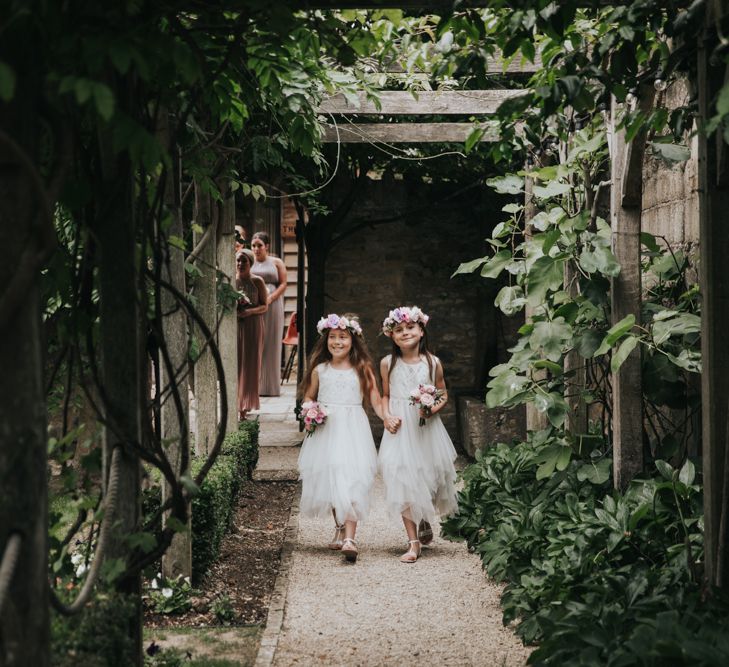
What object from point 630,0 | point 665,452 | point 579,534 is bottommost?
point 579,534

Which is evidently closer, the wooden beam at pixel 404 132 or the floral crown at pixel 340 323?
the floral crown at pixel 340 323

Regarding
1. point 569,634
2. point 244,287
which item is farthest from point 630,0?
point 244,287

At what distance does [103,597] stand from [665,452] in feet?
10.9

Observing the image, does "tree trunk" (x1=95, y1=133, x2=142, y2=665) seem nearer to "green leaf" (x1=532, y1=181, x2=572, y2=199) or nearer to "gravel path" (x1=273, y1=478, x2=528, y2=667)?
"gravel path" (x1=273, y1=478, x2=528, y2=667)

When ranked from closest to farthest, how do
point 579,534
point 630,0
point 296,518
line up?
point 630,0
point 579,534
point 296,518

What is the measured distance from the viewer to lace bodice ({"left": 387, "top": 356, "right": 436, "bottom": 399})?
295 inches

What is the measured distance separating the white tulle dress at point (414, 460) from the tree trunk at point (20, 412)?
16.0 ft

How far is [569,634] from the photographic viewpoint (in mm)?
4027

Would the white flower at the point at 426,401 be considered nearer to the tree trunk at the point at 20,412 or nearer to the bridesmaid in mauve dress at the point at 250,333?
the bridesmaid in mauve dress at the point at 250,333

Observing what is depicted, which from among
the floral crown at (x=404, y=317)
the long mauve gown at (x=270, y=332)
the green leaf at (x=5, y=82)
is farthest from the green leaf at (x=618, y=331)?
the long mauve gown at (x=270, y=332)

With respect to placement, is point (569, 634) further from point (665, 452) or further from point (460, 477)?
point (460, 477)

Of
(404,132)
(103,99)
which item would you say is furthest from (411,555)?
(103,99)

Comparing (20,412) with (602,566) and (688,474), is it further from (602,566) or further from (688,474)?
(688,474)

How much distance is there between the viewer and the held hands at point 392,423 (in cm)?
734
